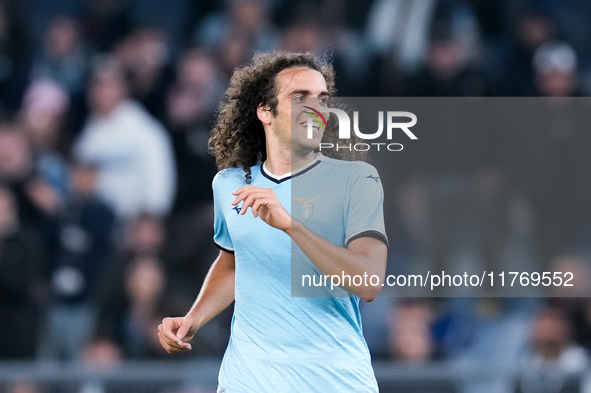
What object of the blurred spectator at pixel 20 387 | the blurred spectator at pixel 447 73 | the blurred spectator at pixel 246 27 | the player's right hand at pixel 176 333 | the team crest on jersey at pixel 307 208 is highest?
the blurred spectator at pixel 246 27

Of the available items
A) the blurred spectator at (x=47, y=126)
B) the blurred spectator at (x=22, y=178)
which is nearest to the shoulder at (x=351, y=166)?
the blurred spectator at (x=22, y=178)

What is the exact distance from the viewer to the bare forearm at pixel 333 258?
304cm

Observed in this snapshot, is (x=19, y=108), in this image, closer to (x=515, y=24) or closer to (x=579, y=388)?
(x=515, y=24)

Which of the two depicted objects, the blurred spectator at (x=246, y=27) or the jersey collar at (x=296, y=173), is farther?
the blurred spectator at (x=246, y=27)

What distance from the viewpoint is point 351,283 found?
10.1ft

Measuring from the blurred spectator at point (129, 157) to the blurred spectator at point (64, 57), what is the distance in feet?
1.49

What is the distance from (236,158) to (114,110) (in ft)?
10.6

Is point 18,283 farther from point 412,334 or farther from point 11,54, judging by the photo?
point 412,334

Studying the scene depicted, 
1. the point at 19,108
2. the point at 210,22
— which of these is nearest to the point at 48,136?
the point at 19,108

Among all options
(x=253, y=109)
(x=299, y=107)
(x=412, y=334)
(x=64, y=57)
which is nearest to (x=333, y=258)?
(x=299, y=107)

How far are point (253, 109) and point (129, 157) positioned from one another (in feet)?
9.91

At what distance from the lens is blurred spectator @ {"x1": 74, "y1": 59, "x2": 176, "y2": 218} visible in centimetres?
660

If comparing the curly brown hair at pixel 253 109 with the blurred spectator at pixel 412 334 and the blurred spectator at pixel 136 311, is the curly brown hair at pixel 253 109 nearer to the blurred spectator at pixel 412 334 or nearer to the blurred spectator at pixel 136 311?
the blurred spectator at pixel 412 334

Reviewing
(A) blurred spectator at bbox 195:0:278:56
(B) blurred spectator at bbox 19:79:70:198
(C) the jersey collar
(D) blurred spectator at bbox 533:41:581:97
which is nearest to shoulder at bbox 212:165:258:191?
(C) the jersey collar
